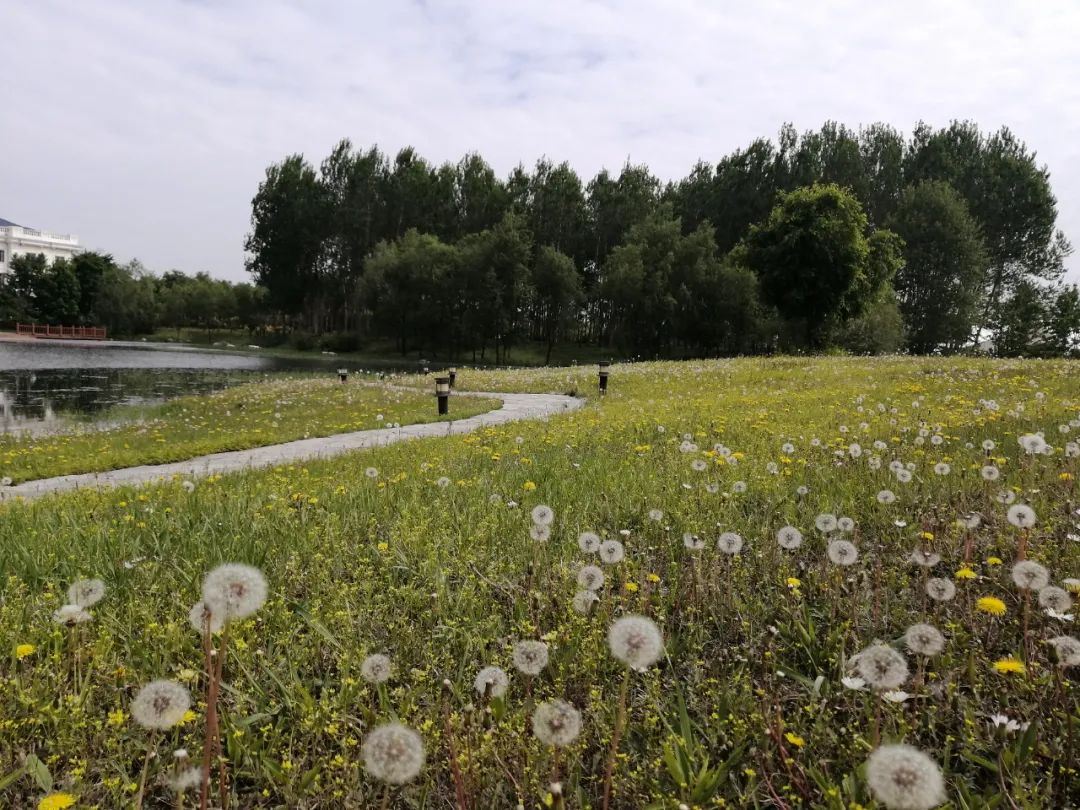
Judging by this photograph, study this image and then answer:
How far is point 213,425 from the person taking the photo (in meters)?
17.0

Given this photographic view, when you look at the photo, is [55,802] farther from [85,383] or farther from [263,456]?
[85,383]

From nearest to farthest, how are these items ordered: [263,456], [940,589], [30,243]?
1. [940,589]
2. [263,456]
3. [30,243]

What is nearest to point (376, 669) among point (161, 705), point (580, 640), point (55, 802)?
point (161, 705)

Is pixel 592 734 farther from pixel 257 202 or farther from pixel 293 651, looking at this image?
pixel 257 202

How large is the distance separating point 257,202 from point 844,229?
7434cm

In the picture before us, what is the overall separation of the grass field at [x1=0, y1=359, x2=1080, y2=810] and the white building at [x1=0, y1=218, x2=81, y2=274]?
172193 mm

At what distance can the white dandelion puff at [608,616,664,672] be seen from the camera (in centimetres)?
193

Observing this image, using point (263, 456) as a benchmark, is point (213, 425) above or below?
below

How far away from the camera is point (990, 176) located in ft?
216

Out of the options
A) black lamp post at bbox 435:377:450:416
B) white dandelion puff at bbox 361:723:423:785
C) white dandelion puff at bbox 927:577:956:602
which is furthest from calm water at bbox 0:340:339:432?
white dandelion puff at bbox 927:577:956:602

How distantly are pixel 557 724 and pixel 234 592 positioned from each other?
1129 mm

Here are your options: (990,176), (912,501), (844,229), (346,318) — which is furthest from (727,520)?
(346,318)

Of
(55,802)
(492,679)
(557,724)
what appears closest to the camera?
(557,724)

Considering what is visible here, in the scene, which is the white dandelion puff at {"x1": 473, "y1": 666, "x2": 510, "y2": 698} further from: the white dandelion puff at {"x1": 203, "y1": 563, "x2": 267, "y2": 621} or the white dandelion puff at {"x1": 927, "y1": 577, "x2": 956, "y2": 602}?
the white dandelion puff at {"x1": 927, "y1": 577, "x2": 956, "y2": 602}
